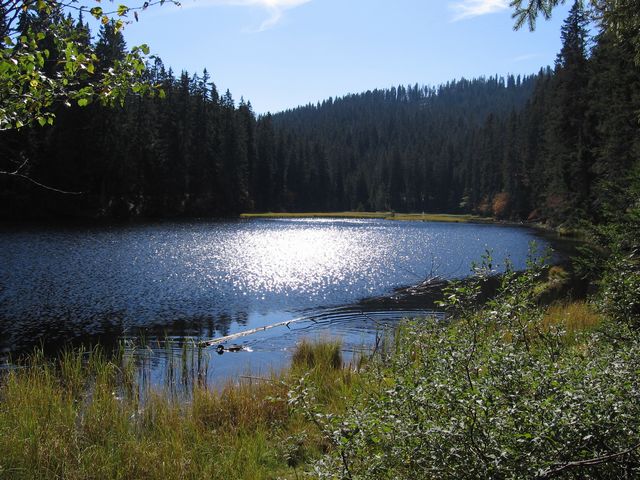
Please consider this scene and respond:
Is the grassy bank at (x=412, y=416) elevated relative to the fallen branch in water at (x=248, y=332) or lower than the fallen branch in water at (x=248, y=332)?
elevated

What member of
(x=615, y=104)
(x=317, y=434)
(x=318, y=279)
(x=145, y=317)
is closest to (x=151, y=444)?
(x=317, y=434)

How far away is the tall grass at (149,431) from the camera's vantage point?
5.84 metres

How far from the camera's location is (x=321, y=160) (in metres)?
119

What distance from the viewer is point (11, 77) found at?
3.86 m

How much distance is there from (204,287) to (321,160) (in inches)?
3839

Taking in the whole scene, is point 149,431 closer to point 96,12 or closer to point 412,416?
point 412,416

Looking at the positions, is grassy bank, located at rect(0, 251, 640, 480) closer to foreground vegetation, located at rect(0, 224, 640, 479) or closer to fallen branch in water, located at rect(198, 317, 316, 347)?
foreground vegetation, located at rect(0, 224, 640, 479)

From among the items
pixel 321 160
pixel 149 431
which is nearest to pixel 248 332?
pixel 149 431

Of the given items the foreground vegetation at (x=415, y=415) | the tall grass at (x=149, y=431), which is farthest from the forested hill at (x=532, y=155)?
the tall grass at (x=149, y=431)

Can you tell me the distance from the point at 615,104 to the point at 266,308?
2575 centimetres

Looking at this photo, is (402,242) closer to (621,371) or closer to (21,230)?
(21,230)

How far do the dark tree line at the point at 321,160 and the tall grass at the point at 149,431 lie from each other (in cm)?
468

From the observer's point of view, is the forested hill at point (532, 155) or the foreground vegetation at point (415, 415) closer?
the foreground vegetation at point (415, 415)

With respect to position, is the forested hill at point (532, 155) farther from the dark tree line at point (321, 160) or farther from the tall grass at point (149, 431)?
the tall grass at point (149, 431)
